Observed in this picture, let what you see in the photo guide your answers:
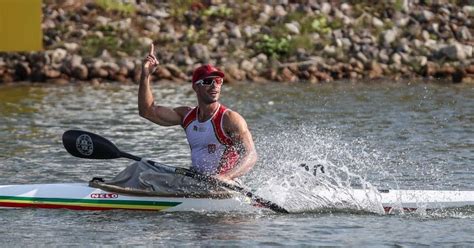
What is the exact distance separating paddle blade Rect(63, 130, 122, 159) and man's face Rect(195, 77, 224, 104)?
117 centimetres

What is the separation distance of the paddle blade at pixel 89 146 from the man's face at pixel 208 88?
1.17 meters

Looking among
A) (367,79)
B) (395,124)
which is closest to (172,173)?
(395,124)

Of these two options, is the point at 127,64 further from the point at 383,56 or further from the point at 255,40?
the point at 383,56

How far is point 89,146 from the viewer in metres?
13.1

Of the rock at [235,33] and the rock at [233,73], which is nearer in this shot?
the rock at [233,73]

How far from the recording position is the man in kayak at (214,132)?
12344mm

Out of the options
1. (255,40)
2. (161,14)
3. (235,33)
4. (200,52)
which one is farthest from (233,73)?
(161,14)

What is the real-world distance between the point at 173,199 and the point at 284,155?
4735mm

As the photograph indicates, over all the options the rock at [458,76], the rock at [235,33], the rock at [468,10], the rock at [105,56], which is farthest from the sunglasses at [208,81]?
the rock at [468,10]

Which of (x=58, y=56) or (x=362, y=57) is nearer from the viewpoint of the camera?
(x=58, y=56)

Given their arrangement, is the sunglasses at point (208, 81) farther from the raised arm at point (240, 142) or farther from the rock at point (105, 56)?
the rock at point (105, 56)

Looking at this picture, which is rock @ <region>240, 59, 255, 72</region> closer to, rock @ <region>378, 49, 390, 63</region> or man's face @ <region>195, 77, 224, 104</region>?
rock @ <region>378, 49, 390, 63</region>

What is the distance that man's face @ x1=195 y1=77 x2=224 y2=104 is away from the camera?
12375 mm

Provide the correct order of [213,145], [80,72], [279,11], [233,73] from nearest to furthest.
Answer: [213,145]
[80,72]
[233,73]
[279,11]
